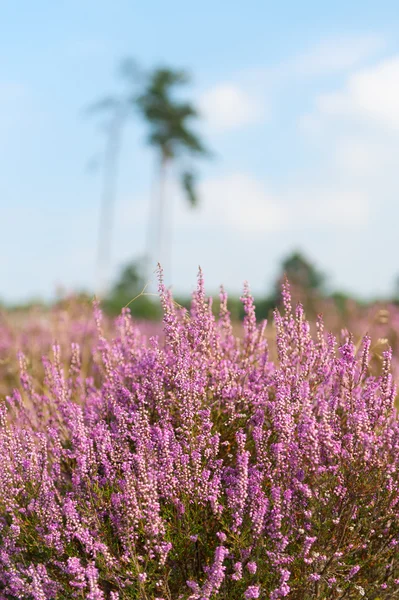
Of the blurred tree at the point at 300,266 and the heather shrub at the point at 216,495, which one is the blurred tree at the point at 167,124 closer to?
the blurred tree at the point at 300,266

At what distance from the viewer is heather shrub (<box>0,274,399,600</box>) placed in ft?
9.29

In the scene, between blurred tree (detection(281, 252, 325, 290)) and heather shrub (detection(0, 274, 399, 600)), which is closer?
heather shrub (detection(0, 274, 399, 600))

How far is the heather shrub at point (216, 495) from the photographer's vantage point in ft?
9.29

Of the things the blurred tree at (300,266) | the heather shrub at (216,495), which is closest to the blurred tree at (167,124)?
the blurred tree at (300,266)

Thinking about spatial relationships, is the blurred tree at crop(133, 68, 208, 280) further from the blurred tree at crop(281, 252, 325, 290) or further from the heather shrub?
the heather shrub

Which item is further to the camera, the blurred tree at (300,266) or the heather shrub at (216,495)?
the blurred tree at (300,266)

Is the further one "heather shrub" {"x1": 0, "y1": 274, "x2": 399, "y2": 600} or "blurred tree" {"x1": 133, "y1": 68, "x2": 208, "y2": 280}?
"blurred tree" {"x1": 133, "y1": 68, "x2": 208, "y2": 280}

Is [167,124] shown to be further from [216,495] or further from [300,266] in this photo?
[216,495]

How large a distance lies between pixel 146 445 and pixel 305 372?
803 millimetres

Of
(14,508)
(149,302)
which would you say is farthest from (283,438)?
(149,302)

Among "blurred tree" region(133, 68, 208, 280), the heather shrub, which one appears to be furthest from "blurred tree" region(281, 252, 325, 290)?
the heather shrub

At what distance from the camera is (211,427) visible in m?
3.11

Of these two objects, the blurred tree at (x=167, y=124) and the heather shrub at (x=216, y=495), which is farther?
the blurred tree at (x=167, y=124)

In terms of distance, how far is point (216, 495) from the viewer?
2893 mm
